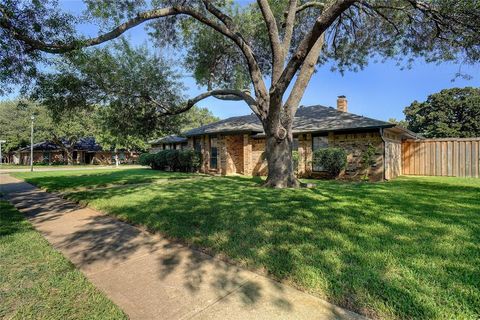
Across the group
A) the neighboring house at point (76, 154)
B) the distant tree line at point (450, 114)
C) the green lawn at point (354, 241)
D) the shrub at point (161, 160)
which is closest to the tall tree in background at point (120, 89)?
the green lawn at point (354, 241)

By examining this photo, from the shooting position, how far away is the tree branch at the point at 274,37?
8.59 m

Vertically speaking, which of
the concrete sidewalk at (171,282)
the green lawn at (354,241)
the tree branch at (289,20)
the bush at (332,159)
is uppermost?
the tree branch at (289,20)

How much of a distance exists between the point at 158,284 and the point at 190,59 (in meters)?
12.5

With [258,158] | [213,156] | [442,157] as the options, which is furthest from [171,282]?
[442,157]

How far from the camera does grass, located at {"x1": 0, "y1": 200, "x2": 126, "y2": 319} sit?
2.36 meters

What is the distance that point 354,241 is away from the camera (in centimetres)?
369

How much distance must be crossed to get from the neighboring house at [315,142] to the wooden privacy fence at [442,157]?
63 centimetres

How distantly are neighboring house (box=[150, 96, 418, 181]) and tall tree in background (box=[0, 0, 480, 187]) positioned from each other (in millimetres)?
3084

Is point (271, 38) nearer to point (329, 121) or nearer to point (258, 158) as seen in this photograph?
point (329, 121)

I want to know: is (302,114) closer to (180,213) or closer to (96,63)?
(96,63)

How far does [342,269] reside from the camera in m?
2.92

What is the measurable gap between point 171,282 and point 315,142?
12214mm

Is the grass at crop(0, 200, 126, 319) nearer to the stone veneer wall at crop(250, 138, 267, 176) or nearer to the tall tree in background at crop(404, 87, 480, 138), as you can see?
the stone veneer wall at crop(250, 138, 267, 176)

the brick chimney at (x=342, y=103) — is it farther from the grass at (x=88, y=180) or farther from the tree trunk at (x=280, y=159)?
the grass at (x=88, y=180)
